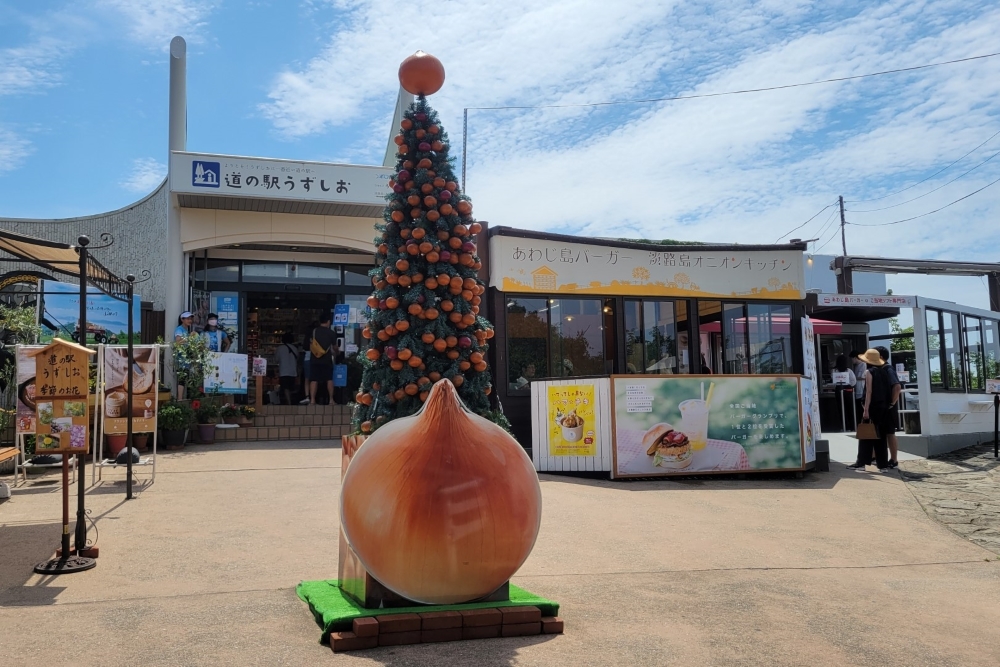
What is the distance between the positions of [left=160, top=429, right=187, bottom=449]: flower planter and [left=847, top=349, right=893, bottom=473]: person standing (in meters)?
10.5

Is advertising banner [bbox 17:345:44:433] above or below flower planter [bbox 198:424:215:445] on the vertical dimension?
above

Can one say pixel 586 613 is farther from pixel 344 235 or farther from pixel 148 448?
pixel 344 235

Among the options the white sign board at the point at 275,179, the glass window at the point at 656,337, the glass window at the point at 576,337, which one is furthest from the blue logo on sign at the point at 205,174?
the glass window at the point at 656,337

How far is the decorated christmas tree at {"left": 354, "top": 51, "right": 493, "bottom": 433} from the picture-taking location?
4883 mm

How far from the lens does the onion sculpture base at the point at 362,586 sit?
4.50 metres

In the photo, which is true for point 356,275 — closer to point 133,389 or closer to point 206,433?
point 206,433

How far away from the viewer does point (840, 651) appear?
4.27 metres

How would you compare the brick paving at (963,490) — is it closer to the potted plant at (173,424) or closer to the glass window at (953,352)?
the glass window at (953,352)

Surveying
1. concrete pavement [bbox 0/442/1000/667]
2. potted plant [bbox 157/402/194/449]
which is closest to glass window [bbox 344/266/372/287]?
potted plant [bbox 157/402/194/449]

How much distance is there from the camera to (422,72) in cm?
509

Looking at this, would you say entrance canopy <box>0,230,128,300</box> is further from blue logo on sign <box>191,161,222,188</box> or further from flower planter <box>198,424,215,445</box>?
blue logo on sign <box>191,161,222,188</box>

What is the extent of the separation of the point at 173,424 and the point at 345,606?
354 inches

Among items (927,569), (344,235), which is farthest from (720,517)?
(344,235)

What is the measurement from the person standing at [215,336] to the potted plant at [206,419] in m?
1.53
